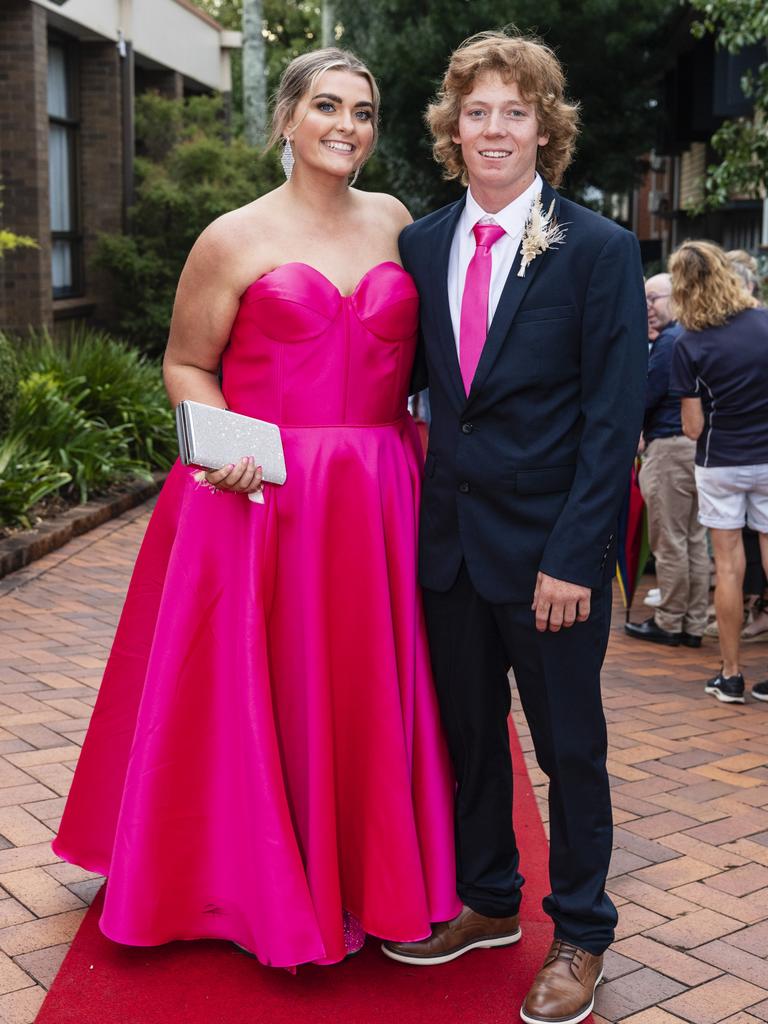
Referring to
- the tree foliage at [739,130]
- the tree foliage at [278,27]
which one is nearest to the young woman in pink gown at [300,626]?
the tree foliage at [739,130]

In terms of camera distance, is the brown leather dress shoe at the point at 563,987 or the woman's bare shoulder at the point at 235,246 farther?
the woman's bare shoulder at the point at 235,246

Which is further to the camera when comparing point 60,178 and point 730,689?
point 60,178

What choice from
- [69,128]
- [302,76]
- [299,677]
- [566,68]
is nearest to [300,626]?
[299,677]

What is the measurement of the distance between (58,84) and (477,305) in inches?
A: 546

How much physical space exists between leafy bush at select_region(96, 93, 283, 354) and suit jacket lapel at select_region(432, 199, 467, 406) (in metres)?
12.2

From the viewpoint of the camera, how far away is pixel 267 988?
3111 millimetres

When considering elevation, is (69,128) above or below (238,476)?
above

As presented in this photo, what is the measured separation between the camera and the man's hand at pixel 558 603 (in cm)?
287

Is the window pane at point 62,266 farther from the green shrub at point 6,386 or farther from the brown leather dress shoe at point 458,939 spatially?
the brown leather dress shoe at point 458,939

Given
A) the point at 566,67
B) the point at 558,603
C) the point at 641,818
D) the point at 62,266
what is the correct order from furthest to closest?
the point at 566,67, the point at 62,266, the point at 641,818, the point at 558,603

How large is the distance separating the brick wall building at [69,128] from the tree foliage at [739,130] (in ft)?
22.7

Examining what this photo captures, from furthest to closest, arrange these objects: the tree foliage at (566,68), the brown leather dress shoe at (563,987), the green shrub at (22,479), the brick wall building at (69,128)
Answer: the tree foliage at (566,68), the brick wall building at (69,128), the green shrub at (22,479), the brown leather dress shoe at (563,987)

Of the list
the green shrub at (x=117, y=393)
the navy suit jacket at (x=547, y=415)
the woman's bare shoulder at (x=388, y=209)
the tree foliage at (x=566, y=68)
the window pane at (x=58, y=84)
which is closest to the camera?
the navy suit jacket at (x=547, y=415)

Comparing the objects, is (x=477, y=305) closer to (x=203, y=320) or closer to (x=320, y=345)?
(x=320, y=345)
